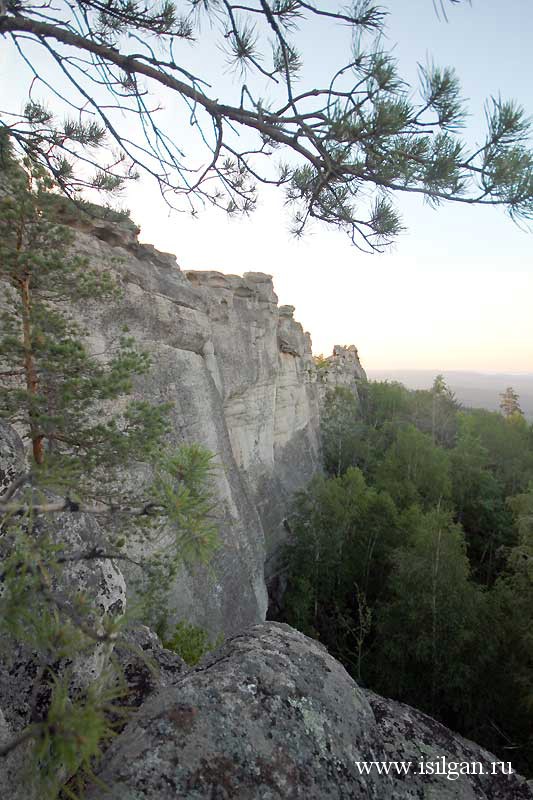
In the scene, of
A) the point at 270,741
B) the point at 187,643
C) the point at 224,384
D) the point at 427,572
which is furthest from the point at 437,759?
the point at 224,384

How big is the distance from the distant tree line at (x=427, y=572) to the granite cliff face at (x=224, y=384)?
213 cm

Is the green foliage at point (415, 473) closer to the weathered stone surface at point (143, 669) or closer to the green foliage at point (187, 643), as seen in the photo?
the green foliage at point (187, 643)

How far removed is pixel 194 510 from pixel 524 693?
29.6 ft

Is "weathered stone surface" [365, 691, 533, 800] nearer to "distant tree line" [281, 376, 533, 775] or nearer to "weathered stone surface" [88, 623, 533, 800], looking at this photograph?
"weathered stone surface" [88, 623, 533, 800]

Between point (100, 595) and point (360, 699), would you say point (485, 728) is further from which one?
point (100, 595)

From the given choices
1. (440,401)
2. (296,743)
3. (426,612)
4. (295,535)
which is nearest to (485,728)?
(426,612)

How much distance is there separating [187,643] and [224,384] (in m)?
6.42

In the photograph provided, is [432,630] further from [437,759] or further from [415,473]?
[415,473]

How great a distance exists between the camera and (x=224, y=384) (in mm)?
11805

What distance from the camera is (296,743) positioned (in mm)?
2586

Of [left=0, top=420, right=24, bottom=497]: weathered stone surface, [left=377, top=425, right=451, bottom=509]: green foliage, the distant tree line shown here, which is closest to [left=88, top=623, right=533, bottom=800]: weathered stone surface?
Result: [left=0, top=420, right=24, bottom=497]: weathered stone surface

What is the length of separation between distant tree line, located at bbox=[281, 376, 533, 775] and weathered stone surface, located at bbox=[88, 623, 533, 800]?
4.42 metres

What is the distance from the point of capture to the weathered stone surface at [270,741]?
231 cm

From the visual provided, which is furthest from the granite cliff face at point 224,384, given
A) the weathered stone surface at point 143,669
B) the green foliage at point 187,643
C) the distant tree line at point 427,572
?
the distant tree line at point 427,572
